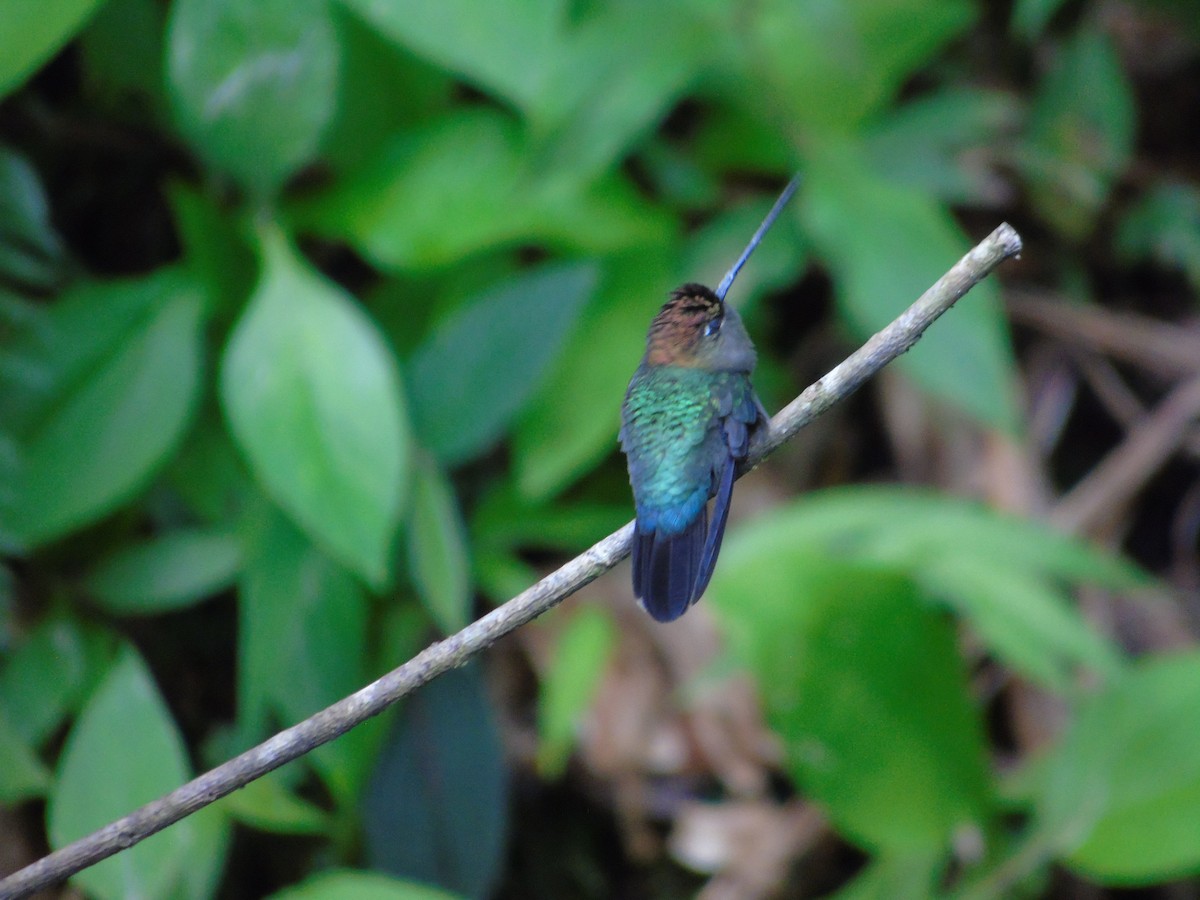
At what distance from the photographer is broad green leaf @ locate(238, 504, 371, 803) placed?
2428mm

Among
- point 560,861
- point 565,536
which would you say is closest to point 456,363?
point 565,536

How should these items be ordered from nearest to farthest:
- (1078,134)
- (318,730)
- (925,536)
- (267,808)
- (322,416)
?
(318,730) < (267,808) < (322,416) < (925,536) < (1078,134)

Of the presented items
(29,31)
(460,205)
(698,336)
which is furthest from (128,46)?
(698,336)

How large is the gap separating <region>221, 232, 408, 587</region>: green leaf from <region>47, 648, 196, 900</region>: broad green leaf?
17.0 inches

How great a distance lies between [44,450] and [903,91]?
9.31 feet

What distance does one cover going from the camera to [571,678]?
287cm

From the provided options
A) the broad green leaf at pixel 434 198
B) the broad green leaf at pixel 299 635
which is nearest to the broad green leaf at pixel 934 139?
the broad green leaf at pixel 434 198

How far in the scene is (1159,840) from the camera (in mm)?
2326

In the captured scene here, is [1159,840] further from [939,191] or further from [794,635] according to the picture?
[939,191]

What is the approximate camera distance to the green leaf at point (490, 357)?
2.55 m

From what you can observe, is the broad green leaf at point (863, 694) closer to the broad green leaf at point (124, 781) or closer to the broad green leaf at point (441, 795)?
the broad green leaf at point (441, 795)

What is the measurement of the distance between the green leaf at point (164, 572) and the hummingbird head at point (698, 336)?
120 centimetres

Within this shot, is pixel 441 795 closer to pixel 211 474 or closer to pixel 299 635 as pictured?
pixel 299 635

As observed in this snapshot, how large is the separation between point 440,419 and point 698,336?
0.97 meters
